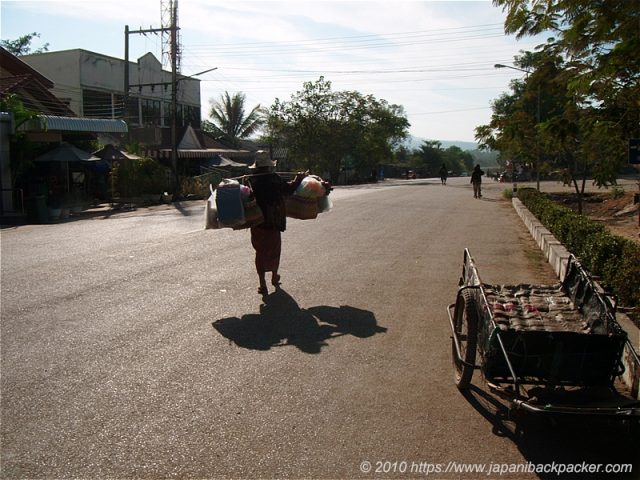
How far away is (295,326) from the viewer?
253 inches

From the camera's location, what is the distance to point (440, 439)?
13.1ft

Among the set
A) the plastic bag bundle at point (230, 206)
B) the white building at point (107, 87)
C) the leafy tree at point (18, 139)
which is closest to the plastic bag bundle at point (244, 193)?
the plastic bag bundle at point (230, 206)

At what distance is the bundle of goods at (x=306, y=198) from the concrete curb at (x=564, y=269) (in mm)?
3089

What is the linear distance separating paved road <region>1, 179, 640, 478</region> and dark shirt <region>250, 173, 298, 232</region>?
872 millimetres

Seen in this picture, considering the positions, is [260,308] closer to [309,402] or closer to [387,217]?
[309,402]

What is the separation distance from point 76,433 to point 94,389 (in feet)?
2.33

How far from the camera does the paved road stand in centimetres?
372

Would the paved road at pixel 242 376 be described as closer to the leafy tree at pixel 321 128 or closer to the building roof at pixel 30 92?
the building roof at pixel 30 92

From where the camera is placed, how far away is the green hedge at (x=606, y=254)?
6.61m

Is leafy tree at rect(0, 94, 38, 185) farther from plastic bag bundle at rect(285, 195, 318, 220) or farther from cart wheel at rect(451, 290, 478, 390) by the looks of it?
cart wheel at rect(451, 290, 478, 390)

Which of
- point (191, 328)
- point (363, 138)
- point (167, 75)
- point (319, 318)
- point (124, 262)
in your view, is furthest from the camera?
point (363, 138)

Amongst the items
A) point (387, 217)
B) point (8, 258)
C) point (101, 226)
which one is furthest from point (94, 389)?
point (387, 217)

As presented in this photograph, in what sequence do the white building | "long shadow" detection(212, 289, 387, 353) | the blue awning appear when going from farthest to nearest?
the white building, the blue awning, "long shadow" detection(212, 289, 387, 353)

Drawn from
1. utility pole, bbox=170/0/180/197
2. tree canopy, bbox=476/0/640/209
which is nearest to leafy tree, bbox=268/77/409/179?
utility pole, bbox=170/0/180/197
